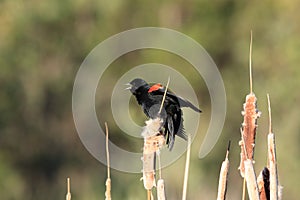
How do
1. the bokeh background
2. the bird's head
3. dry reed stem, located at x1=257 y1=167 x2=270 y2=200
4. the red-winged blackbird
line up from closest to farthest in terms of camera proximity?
dry reed stem, located at x1=257 y1=167 x2=270 y2=200 < the red-winged blackbird < the bird's head < the bokeh background

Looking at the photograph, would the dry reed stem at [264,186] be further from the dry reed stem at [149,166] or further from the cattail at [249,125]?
the dry reed stem at [149,166]

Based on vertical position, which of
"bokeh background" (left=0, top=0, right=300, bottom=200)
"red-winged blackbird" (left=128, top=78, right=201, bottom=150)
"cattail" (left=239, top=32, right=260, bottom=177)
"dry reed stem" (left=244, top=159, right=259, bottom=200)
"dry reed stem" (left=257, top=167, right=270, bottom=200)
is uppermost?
"bokeh background" (left=0, top=0, right=300, bottom=200)

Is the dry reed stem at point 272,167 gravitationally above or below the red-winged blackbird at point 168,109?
below

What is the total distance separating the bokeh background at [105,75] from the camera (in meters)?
11.6

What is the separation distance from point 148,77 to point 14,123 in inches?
194

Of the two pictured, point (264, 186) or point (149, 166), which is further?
point (264, 186)

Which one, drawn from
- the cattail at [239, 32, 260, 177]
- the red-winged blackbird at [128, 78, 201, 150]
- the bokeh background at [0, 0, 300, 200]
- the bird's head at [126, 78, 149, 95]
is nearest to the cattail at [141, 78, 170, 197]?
the red-winged blackbird at [128, 78, 201, 150]

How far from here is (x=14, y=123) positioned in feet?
41.7

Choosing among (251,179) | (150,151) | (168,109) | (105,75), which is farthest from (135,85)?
(105,75)

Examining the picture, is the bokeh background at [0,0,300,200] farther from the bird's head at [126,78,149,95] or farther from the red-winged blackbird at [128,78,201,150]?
the red-winged blackbird at [128,78,201,150]

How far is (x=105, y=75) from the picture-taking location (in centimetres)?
1310

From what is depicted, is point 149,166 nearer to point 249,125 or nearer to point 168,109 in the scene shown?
point 249,125

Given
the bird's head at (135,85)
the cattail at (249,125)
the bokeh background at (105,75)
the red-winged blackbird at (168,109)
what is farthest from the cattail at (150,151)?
the bokeh background at (105,75)

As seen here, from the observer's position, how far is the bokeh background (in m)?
11.6
